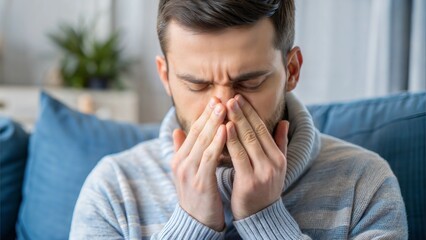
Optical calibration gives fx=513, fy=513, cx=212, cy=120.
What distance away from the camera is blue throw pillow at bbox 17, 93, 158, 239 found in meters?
1.37

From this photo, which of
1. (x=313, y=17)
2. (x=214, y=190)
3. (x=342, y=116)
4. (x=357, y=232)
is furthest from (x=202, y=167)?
(x=313, y=17)

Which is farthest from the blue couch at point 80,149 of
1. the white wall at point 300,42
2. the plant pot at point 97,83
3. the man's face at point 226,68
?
the plant pot at point 97,83

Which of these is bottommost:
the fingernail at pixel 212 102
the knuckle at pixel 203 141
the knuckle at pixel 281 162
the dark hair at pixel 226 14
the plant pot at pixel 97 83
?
the plant pot at pixel 97 83

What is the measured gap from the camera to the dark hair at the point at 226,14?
937 millimetres

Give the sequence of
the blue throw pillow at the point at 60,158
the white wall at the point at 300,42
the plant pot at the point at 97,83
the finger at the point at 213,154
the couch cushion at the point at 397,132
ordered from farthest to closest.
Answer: the plant pot at the point at 97,83
the white wall at the point at 300,42
the blue throw pillow at the point at 60,158
the couch cushion at the point at 397,132
the finger at the point at 213,154

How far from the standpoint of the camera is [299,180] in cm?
111

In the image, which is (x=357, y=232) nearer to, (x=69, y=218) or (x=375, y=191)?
(x=375, y=191)

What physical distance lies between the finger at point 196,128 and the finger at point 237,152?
0.05 m

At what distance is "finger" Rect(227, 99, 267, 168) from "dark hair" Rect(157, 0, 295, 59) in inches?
5.9

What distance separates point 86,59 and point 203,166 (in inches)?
104

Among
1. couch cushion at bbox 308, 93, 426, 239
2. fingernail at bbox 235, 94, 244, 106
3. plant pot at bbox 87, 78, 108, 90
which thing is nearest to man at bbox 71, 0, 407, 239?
fingernail at bbox 235, 94, 244, 106

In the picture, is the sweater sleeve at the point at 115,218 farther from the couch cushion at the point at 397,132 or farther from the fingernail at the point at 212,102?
the couch cushion at the point at 397,132

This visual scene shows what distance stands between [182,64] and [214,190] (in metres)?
0.25

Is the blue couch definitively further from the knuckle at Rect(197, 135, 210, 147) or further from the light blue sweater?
the knuckle at Rect(197, 135, 210, 147)
